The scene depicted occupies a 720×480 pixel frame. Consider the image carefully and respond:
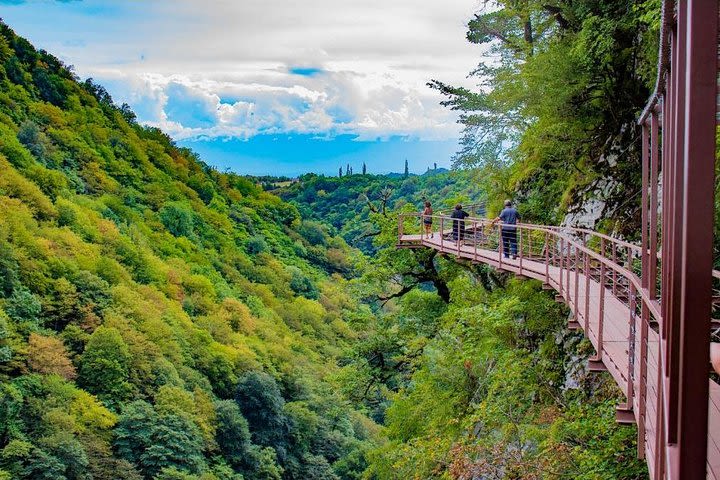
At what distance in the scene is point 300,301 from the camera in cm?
8462

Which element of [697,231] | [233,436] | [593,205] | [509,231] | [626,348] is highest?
[697,231]

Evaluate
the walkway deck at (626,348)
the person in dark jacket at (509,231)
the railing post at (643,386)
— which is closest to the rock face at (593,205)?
the person in dark jacket at (509,231)

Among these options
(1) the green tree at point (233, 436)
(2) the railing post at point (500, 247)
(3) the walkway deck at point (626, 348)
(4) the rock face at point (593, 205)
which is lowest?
(1) the green tree at point (233, 436)

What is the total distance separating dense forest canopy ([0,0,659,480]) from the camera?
12531 mm

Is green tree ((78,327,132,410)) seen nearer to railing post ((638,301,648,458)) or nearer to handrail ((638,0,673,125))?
railing post ((638,301,648,458))

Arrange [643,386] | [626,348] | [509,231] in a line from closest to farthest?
[643,386] → [626,348] → [509,231]

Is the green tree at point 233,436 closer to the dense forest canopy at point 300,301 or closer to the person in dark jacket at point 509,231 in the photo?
the dense forest canopy at point 300,301

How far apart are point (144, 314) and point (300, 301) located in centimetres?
2717

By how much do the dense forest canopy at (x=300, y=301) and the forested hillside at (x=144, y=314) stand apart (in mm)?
228

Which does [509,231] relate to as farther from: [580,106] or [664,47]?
[664,47]

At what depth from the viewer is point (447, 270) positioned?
20.2m

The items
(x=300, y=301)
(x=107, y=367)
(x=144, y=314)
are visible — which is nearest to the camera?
(x=107, y=367)

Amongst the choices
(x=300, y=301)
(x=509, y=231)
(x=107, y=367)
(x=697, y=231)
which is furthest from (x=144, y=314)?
(x=697, y=231)

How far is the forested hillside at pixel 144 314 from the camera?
45156mm
